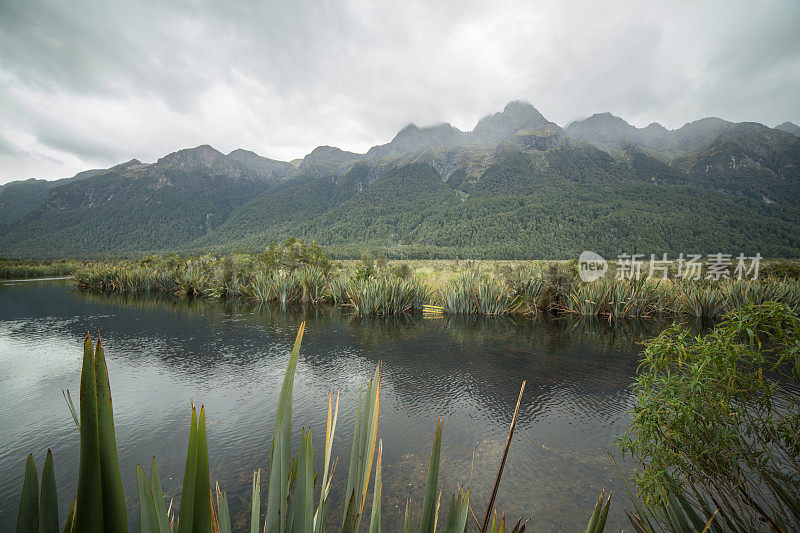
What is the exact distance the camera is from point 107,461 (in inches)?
40.1

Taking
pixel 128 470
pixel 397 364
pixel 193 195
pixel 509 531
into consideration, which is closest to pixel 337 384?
pixel 397 364

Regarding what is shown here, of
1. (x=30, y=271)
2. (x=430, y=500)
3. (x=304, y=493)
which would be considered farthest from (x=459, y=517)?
(x=30, y=271)

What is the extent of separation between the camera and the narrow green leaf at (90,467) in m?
0.95

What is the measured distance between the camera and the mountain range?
84.0 metres

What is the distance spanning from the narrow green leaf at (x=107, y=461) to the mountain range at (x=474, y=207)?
249 feet

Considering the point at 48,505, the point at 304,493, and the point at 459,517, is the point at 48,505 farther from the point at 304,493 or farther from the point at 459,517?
the point at 459,517

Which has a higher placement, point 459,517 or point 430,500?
point 430,500

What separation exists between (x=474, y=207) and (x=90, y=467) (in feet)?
388

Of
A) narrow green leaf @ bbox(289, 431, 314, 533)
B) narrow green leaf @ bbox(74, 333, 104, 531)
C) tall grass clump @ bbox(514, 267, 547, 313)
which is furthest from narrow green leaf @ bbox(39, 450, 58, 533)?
tall grass clump @ bbox(514, 267, 547, 313)

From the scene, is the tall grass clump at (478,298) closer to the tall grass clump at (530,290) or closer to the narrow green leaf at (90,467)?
the tall grass clump at (530,290)

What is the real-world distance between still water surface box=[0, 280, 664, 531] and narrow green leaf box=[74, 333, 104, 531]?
2.21m

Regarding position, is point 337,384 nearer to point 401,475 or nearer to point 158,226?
point 401,475

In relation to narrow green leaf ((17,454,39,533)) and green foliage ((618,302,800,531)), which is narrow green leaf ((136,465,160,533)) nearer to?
narrow green leaf ((17,454,39,533))

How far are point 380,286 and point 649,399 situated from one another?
982 cm
